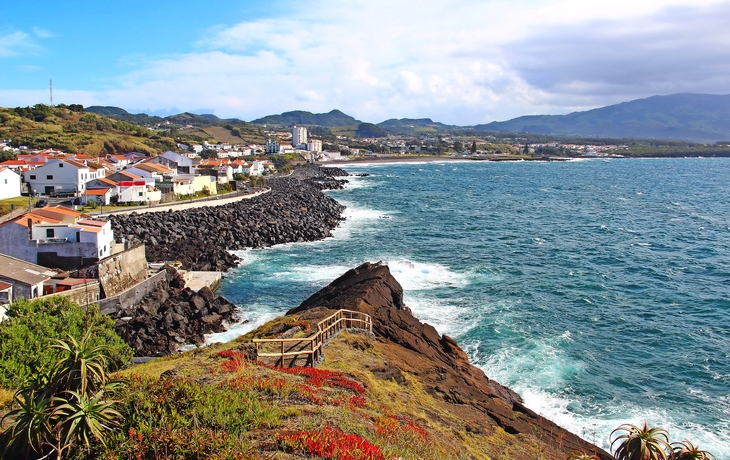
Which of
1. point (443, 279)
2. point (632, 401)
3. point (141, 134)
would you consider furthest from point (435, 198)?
point (141, 134)

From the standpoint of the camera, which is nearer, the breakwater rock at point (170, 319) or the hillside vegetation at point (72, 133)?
the breakwater rock at point (170, 319)

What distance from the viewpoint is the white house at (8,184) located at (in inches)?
2146

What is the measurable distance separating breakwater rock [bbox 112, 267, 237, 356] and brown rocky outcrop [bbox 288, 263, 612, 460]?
5457 millimetres

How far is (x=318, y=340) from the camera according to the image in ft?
60.8

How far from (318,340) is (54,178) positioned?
56015 millimetres

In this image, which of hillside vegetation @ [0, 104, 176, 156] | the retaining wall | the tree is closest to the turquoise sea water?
the retaining wall

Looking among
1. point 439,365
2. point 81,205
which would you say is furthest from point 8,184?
point 439,365

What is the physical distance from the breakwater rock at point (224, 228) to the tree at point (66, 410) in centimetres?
3257

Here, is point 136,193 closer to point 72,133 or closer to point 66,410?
point 66,410

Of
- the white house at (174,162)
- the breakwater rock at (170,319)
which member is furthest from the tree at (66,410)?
the white house at (174,162)

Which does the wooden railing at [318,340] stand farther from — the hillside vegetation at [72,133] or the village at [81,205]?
the hillside vegetation at [72,133]

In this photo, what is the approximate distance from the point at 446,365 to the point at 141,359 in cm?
1393

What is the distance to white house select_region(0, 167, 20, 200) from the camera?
54500 mm

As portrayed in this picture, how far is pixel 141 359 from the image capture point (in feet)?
80.0
